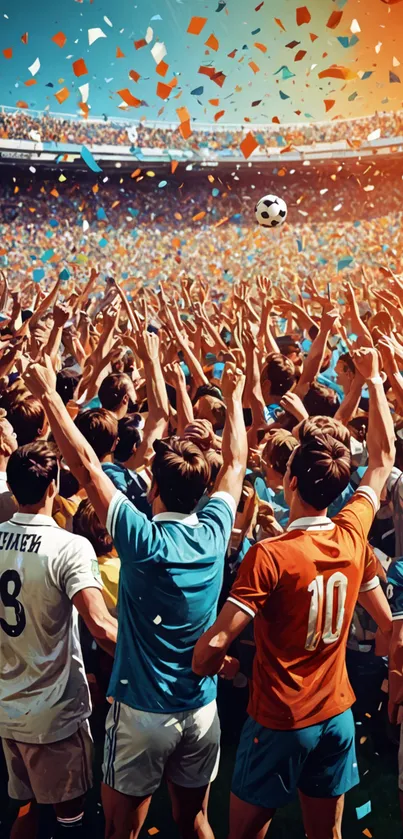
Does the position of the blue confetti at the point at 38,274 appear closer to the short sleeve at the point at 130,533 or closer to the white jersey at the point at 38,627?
the white jersey at the point at 38,627

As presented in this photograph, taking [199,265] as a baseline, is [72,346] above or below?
below

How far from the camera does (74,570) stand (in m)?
2.24

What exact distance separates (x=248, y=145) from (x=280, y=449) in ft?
85.6

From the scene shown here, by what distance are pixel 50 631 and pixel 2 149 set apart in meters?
23.2

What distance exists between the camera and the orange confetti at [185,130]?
27.3 metres

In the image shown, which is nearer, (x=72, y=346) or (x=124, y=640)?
(x=124, y=640)

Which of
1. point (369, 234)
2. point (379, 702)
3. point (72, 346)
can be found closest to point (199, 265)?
point (369, 234)

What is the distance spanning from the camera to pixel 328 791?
2174mm

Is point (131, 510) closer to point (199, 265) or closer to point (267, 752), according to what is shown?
point (267, 752)

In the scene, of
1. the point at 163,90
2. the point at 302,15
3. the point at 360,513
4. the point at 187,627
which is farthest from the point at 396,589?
the point at 163,90

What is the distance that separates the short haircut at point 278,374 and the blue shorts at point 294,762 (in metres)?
2.30

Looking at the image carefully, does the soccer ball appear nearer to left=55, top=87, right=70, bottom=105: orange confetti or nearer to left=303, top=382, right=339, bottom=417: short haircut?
left=303, top=382, right=339, bottom=417: short haircut

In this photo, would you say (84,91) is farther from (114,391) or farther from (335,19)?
(114,391)

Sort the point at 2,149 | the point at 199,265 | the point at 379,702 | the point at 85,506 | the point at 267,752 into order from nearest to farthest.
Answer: the point at 267,752, the point at 85,506, the point at 379,702, the point at 2,149, the point at 199,265
